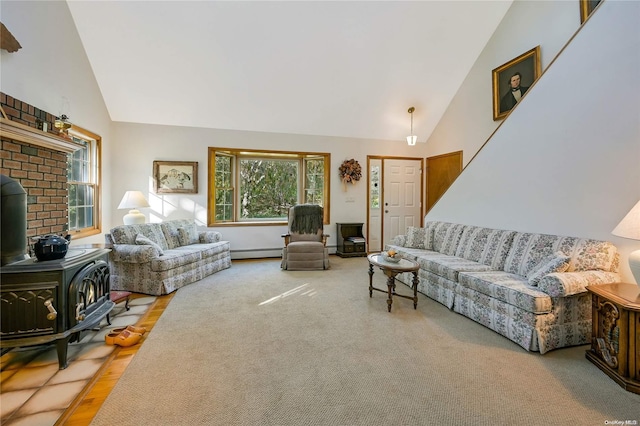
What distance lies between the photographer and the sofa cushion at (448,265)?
10.1 feet

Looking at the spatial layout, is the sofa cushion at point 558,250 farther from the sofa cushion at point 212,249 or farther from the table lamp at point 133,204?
the table lamp at point 133,204

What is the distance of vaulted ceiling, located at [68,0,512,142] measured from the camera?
384cm

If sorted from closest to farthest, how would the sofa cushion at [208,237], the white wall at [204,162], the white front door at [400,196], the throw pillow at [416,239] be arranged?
1. the throw pillow at [416,239]
2. the sofa cushion at [208,237]
3. the white wall at [204,162]
4. the white front door at [400,196]

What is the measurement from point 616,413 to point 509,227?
Result: 2.10 meters

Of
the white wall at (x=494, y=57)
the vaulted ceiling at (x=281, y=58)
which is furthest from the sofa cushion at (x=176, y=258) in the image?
the white wall at (x=494, y=57)

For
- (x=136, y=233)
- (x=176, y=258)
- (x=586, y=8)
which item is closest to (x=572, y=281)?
(x=586, y=8)

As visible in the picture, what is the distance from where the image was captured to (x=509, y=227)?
336 cm

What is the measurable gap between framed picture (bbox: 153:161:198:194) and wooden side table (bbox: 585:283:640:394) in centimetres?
540

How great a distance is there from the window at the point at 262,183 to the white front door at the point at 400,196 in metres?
1.35

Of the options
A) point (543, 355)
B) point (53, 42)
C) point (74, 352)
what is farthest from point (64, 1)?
point (543, 355)

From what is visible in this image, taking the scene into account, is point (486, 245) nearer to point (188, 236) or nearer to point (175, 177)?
point (188, 236)

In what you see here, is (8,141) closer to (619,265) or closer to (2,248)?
(2,248)

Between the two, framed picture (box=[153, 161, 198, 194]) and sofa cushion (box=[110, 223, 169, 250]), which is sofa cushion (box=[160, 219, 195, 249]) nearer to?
sofa cushion (box=[110, 223, 169, 250])

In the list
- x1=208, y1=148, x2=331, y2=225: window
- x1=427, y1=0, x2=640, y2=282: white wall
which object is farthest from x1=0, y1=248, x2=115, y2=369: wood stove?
x1=427, y1=0, x2=640, y2=282: white wall
